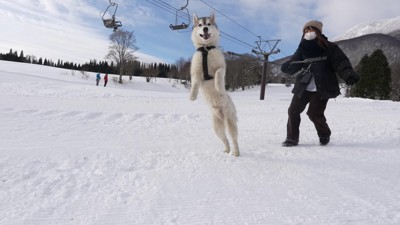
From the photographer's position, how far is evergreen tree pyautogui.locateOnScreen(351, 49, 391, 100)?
130 feet

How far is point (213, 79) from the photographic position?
4.83 meters

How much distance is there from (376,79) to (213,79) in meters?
41.5

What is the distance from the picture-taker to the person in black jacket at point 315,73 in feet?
17.1

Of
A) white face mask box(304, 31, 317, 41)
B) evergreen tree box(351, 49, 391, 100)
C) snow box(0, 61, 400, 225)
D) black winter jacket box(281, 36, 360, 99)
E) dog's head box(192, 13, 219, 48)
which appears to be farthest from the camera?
evergreen tree box(351, 49, 391, 100)

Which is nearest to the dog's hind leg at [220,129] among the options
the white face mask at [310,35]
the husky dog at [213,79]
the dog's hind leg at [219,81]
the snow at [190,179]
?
the husky dog at [213,79]

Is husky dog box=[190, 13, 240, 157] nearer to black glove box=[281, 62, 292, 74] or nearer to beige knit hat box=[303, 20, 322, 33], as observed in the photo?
black glove box=[281, 62, 292, 74]

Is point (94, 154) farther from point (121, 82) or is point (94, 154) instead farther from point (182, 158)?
point (121, 82)

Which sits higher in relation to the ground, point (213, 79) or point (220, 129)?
point (213, 79)

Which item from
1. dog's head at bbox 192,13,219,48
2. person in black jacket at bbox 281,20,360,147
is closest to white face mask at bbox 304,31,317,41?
person in black jacket at bbox 281,20,360,147

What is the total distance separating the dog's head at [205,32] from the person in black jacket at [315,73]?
1563mm

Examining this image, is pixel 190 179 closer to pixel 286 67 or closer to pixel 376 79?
pixel 286 67

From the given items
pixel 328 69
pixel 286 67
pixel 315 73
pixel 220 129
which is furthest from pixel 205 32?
pixel 328 69

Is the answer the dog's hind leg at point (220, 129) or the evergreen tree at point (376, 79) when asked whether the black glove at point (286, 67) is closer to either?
the dog's hind leg at point (220, 129)

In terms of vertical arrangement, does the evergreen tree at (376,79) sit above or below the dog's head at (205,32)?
above
